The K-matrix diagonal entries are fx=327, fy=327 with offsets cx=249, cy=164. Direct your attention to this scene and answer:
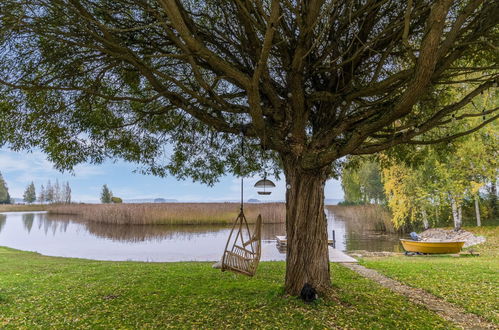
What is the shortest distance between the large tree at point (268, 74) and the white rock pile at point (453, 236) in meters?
10.2

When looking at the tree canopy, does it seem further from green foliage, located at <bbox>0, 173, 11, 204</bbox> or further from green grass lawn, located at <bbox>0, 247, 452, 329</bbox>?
green foliage, located at <bbox>0, 173, 11, 204</bbox>

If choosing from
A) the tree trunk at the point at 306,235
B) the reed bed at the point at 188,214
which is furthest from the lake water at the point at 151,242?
the tree trunk at the point at 306,235

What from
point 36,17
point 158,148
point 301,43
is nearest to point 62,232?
point 158,148

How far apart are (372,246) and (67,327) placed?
12.5 metres

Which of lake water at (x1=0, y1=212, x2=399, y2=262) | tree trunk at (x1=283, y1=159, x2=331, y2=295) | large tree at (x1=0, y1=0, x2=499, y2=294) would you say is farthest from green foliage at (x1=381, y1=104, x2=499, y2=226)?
tree trunk at (x1=283, y1=159, x2=331, y2=295)

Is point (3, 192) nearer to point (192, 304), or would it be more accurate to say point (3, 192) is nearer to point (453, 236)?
point (453, 236)

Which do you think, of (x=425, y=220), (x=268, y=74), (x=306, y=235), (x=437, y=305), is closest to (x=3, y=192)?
(x=425, y=220)

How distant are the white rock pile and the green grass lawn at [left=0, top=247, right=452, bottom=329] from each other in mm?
9704

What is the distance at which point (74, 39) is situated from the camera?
4.54 metres

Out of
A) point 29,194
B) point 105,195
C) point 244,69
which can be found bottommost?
point 105,195

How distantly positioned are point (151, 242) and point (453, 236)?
1380 cm

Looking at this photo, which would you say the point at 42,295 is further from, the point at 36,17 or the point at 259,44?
the point at 259,44

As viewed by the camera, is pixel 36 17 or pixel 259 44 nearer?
pixel 36 17

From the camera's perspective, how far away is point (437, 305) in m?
4.79
